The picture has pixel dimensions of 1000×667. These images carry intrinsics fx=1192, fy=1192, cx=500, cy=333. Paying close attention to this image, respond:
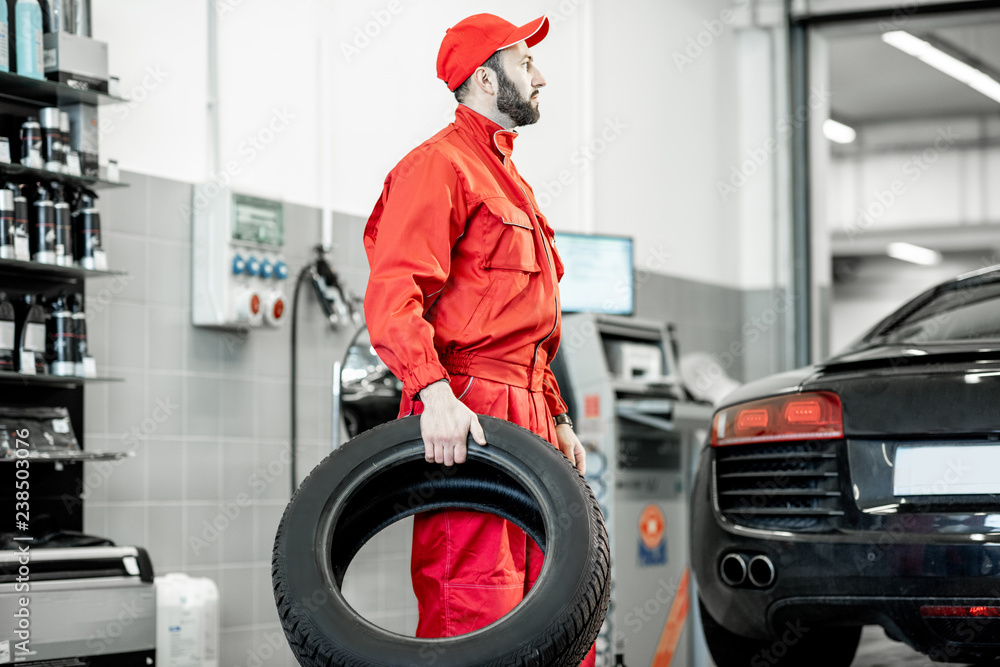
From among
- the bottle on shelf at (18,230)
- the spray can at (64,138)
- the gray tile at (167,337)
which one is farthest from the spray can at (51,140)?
the gray tile at (167,337)

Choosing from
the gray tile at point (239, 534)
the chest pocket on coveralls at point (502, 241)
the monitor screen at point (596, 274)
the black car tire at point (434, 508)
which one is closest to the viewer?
the black car tire at point (434, 508)

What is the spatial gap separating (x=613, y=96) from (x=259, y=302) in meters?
2.65

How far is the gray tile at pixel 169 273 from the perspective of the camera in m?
3.73

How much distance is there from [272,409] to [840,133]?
8.93 m

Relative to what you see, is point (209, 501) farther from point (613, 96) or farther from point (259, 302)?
point (613, 96)

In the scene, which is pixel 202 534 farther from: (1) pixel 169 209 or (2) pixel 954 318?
(2) pixel 954 318

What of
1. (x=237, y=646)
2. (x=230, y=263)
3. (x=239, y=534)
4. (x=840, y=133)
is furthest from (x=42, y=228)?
(x=840, y=133)

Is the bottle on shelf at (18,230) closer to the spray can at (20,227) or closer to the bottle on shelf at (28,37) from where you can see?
the spray can at (20,227)

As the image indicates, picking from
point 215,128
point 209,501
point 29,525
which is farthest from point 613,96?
point 29,525

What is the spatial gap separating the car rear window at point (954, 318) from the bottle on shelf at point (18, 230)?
2200mm

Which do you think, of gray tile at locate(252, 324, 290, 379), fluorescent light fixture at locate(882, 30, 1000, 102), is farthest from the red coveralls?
fluorescent light fixture at locate(882, 30, 1000, 102)

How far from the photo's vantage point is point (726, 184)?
22.4 feet

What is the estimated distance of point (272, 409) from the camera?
4.13 m

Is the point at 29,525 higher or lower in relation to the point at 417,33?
lower
